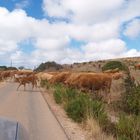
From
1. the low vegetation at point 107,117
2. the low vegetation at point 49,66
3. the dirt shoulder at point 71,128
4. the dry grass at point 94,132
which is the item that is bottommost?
the dirt shoulder at point 71,128

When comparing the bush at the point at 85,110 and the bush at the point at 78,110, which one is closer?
the bush at the point at 85,110

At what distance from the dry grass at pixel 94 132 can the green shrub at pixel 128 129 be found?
363 mm

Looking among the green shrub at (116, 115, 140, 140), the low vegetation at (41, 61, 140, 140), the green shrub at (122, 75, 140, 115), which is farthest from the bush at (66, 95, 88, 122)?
the green shrub at (116, 115, 140, 140)

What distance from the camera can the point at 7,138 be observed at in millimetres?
3422

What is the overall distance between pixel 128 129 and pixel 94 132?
135 centimetres

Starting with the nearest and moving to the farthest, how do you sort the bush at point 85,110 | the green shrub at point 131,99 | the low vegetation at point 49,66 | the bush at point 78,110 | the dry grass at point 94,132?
1. the dry grass at point 94,132
2. the bush at point 85,110
3. the bush at point 78,110
4. the green shrub at point 131,99
5. the low vegetation at point 49,66

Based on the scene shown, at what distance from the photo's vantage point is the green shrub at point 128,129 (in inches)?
402

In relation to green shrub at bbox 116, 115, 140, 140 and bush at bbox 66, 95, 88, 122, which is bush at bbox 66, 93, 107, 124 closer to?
bush at bbox 66, 95, 88, 122

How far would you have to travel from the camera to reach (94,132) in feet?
38.3

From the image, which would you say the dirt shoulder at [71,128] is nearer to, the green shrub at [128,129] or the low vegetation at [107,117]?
the low vegetation at [107,117]

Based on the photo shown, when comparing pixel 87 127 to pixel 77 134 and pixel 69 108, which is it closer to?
pixel 77 134

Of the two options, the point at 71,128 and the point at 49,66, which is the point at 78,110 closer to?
the point at 71,128

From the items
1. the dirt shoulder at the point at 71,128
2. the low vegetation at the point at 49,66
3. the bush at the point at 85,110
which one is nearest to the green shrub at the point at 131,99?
the bush at the point at 85,110

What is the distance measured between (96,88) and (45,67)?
95774 millimetres
